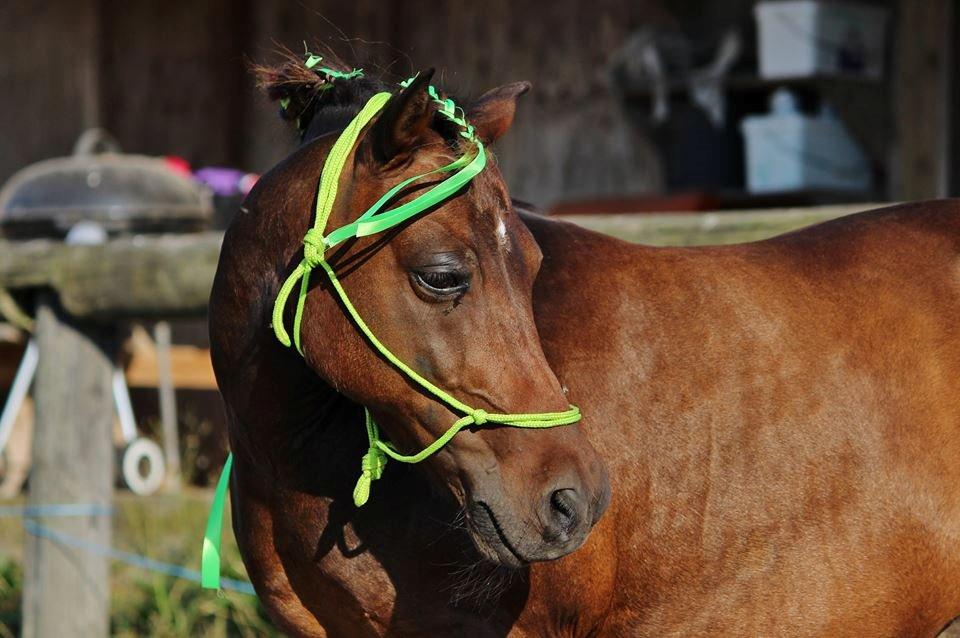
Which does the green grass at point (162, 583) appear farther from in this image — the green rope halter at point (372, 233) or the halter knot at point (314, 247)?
the halter knot at point (314, 247)

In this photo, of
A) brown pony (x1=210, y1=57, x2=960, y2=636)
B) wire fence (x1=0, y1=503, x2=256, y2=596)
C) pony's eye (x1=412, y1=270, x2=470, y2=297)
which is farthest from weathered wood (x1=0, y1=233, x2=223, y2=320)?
pony's eye (x1=412, y1=270, x2=470, y2=297)

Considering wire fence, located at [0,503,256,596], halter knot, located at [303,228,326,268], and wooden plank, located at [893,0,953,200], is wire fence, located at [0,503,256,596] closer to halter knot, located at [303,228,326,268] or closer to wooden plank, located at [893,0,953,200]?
halter knot, located at [303,228,326,268]

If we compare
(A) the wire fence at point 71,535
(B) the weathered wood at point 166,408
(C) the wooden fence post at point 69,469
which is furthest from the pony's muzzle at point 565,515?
(B) the weathered wood at point 166,408

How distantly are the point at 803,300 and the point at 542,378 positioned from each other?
0.70m

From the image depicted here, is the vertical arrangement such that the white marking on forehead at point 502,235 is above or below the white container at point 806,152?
above

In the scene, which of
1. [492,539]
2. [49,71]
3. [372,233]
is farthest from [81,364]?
[49,71]

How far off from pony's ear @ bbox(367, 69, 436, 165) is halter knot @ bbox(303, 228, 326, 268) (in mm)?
155

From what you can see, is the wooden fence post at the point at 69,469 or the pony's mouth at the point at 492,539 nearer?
the pony's mouth at the point at 492,539

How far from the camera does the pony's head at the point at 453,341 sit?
190cm

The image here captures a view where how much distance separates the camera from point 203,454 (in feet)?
21.7

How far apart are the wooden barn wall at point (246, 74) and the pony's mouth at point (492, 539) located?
15.8 feet

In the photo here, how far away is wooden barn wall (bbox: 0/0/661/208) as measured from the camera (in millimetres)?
6625

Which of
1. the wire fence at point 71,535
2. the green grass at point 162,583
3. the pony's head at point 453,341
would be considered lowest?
the green grass at point 162,583

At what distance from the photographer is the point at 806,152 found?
227 inches
